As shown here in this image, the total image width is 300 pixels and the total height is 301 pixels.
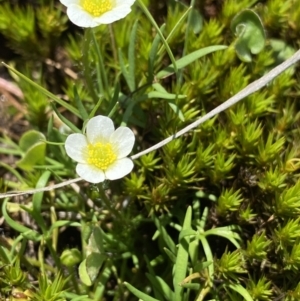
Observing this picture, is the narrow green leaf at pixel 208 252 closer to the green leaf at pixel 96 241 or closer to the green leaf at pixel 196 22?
the green leaf at pixel 96 241

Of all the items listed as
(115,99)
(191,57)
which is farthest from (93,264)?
(191,57)

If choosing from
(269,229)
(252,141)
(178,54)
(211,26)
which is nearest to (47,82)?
(178,54)

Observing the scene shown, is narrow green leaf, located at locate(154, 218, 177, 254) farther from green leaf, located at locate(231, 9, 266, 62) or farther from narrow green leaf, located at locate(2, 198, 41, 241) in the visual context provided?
green leaf, located at locate(231, 9, 266, 62)

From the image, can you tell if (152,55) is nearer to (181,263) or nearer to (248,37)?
(248,37)

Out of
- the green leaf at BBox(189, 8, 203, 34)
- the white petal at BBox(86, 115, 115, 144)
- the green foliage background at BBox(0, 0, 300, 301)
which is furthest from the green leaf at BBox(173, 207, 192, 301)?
the green leaf at BBox(189, 8, 203, 34)

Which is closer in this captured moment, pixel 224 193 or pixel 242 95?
pixel 242 95

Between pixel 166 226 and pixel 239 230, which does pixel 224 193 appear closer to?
pixel 239 230
